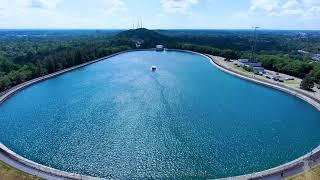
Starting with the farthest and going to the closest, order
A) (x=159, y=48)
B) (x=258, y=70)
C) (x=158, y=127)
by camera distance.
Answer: (x=159, y=48)
(x=258, y=70)
(x=158, y=127)

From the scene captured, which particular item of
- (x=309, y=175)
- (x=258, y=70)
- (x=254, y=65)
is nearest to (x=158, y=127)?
(x=309, y=175)

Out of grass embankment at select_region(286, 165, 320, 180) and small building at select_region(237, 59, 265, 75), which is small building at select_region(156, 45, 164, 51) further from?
grass embankment at select_region(286, 165, 320, 180)

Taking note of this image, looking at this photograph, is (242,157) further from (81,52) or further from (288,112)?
(81,52)

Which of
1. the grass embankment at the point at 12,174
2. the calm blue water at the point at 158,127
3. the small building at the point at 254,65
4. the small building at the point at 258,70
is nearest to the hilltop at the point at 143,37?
the small building at the point at 254,65

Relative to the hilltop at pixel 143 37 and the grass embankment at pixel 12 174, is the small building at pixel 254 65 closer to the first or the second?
the grass embankment at pixel 12 174

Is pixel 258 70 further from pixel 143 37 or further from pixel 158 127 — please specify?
pixel 143 37

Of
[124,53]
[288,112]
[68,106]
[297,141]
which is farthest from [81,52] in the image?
[297,141]

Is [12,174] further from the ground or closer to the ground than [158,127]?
further from the ground

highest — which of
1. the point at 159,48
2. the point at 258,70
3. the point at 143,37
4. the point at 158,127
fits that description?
the point at 143,37
